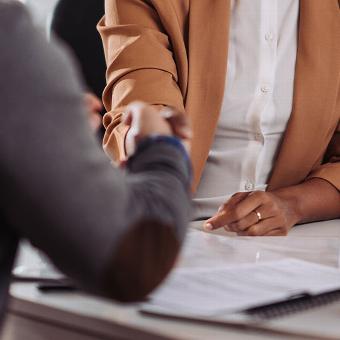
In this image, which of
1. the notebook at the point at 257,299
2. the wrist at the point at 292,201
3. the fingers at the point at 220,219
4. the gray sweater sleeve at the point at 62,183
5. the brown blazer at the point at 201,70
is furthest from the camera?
the brown blazer at the point at 201,70

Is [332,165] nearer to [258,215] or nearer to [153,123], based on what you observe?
[258,215]

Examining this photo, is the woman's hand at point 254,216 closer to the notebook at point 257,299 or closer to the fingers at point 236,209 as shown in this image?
the fingers at point 236,209

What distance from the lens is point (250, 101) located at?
1571mm

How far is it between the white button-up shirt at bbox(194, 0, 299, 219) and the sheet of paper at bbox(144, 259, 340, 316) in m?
0.63

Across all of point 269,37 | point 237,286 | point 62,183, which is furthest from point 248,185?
point 62,183

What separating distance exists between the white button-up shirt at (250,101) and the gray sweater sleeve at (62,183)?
924 mm

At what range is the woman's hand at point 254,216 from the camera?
125cm

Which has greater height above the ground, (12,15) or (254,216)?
(12,15)

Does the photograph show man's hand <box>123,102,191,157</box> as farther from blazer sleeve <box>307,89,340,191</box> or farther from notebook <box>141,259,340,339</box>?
blazer sleeve <box>307,89,340,191</box>

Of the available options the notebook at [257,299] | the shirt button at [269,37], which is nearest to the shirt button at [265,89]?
the shirt button at [269,37]

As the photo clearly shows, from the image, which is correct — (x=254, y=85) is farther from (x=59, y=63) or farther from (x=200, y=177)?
(x=59, y=63)

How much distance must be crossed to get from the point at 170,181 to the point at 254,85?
923 millimetres

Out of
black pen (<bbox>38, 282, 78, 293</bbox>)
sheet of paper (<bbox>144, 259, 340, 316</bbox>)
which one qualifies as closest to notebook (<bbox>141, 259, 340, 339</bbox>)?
sheet of paper (<bbox>144, 259, 340, 316</bbox>)

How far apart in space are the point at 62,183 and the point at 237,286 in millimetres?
286
